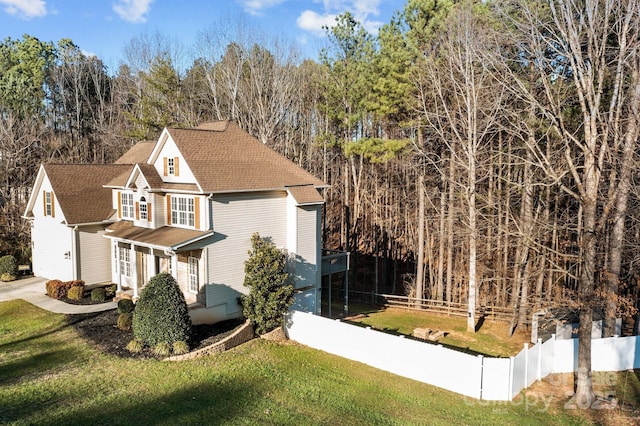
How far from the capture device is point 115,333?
1648 centimetres

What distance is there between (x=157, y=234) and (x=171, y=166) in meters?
3.09

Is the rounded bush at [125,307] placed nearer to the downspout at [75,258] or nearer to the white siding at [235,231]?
the white siding at [235,231]

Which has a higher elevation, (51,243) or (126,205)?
(126,205)

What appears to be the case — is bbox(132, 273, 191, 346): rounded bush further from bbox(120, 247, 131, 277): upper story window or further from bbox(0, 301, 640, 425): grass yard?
bbox(120, 247, 131, 277): upper story window

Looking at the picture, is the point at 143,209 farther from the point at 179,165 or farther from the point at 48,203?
the point at 48,203

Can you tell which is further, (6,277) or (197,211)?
(6,277)

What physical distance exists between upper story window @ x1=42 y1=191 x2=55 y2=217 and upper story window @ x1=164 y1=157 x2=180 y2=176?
25.3ft

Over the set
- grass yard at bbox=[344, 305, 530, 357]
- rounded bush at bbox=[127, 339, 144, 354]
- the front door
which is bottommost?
grass yard at bbox=[344, 305, 530, 357]

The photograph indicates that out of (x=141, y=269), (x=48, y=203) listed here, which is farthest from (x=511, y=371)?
(x=48, y=203)

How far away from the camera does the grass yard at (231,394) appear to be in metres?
11.1

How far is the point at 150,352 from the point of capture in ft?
48.9

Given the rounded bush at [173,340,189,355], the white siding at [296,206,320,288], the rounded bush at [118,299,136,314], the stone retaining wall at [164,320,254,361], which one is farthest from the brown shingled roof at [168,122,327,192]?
the rounded bush at [173,340,189,355]

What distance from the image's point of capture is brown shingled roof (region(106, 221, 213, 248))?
18.0m

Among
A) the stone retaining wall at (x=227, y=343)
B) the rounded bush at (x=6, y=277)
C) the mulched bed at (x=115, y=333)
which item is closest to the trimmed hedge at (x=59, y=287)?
the mulched bed at (x=115, y=333)
